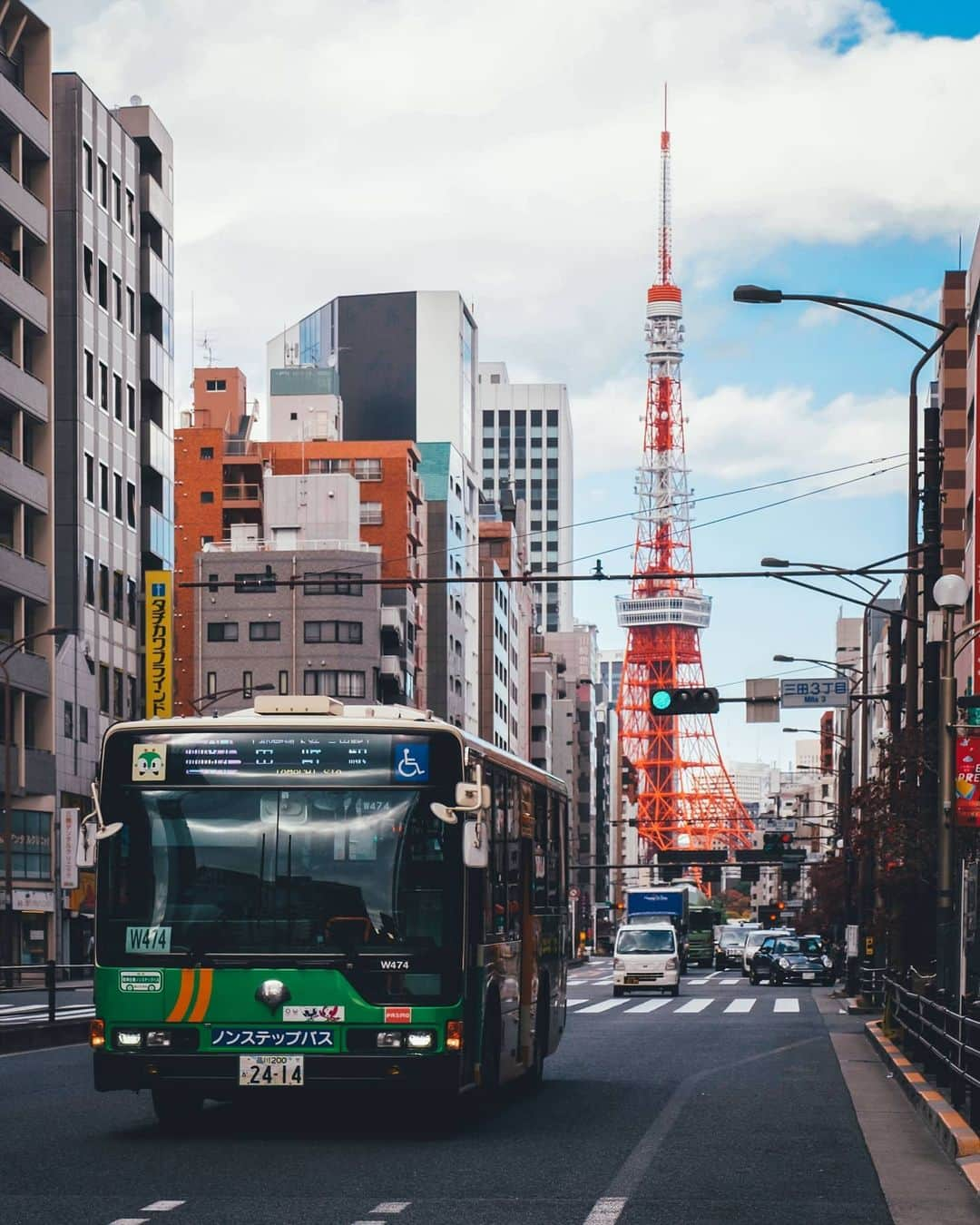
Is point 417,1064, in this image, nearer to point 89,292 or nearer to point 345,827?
point 345,827

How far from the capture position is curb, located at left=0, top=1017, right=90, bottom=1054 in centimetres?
2762

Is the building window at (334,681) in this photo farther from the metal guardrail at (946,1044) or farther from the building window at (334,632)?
the metal guardrail at (946,1044)

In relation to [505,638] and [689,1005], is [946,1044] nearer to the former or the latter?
[689,1005]

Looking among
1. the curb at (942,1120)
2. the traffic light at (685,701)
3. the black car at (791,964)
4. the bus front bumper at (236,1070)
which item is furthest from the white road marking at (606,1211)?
the black car at (791,964)

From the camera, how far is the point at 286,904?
14.6 metres

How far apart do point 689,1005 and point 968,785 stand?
2558cm

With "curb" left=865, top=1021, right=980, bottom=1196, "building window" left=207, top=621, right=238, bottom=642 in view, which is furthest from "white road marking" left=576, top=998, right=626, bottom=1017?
"building window" left=207, top=621, right=238, bottom=642

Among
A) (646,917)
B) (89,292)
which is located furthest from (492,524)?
(89,292)

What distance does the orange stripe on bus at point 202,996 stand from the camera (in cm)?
1457

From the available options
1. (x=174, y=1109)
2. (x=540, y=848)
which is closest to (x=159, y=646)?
(x=540, y=848)

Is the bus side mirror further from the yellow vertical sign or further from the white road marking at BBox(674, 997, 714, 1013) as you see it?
the yellow vertical sign

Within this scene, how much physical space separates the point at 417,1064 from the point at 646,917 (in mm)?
73477

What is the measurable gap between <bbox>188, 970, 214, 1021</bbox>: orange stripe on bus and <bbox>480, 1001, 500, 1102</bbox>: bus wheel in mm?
2247

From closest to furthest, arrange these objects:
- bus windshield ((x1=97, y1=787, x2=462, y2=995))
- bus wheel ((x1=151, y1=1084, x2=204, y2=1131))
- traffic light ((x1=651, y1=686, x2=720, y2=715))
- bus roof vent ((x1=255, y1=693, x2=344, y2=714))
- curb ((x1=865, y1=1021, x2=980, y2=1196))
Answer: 1. curb ((x1=865, y1=1021, x2=980, y2=1196))
2. bus windshield ((x1=97, y1=787, x2=462, y2=995))
3. bus roof vent ((x1=255, y1=693, x2=344, y2=714))
4. bus wheel ((x1=151, y1=1084, x2=204, y2=1131))
5. traffic light ((x1=651, y1=686, x2=720, y2=715))
